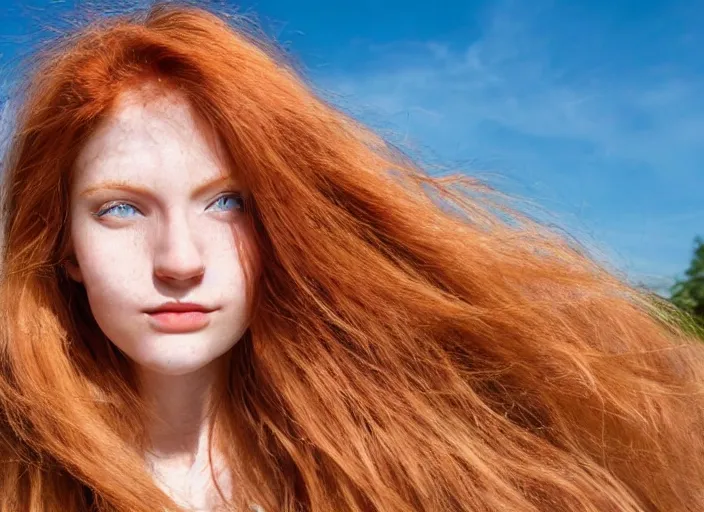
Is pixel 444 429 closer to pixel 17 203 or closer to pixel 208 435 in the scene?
pixel 208 435

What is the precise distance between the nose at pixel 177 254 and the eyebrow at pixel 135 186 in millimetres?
42

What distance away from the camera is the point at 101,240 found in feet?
2.86

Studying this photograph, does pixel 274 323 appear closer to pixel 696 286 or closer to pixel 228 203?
pixel 228 203

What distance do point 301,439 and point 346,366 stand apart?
116 mm

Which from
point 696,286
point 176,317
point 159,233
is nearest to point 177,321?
point 176,317

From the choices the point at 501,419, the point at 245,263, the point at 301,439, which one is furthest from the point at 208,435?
the point at 501,419

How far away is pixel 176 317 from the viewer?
872 mm

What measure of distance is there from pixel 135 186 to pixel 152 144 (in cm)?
5

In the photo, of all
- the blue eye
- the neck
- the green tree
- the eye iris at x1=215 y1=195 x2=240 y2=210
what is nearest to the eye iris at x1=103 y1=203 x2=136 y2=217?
the blue eye

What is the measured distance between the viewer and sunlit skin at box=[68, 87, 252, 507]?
85 centimetres

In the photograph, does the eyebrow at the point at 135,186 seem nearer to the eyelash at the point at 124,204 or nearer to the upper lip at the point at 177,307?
the eyelash at the point at 124,204

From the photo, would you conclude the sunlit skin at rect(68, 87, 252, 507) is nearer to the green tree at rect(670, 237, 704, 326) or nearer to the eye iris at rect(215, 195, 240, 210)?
the eye iris at rect(215, 195, 240, 210)

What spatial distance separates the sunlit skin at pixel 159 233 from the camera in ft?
2.78

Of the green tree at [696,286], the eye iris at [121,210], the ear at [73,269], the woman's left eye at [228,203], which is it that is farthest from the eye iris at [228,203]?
the green tree at [696,286]
